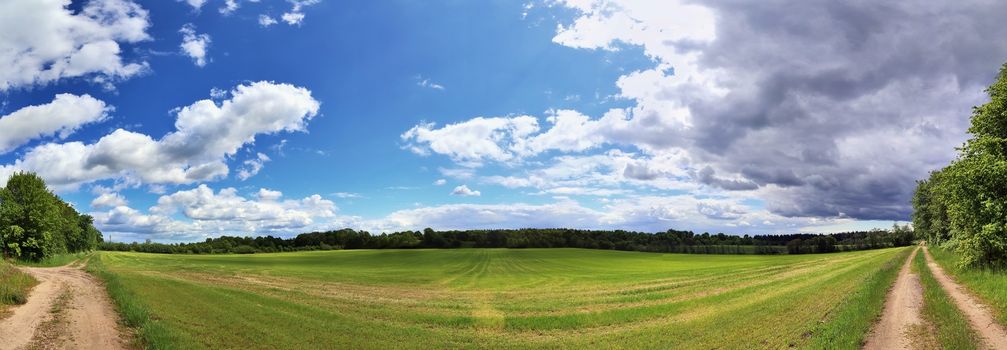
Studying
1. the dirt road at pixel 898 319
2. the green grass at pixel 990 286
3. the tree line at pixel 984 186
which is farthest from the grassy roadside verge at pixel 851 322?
the tree line at pixel 984 186

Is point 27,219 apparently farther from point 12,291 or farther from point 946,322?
point 946,322

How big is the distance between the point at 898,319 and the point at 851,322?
296 cm

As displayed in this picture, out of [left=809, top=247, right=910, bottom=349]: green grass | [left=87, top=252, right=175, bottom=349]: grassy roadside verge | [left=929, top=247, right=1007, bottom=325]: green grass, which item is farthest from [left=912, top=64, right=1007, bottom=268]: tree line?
[left=87, top=252, right=175, bottom=349]: grassy roadside verge

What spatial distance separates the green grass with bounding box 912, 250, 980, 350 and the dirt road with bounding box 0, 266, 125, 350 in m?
26.8

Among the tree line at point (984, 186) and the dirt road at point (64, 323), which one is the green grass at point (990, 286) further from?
the dirt road at point (64, 323)

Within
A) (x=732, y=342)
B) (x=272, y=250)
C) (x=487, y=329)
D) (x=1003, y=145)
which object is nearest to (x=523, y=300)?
(x=487, y=329)

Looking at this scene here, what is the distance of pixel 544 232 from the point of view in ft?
541

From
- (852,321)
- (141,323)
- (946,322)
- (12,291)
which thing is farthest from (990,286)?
(12,291)

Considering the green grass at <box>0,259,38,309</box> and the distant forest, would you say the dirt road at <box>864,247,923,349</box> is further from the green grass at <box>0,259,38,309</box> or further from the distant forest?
the distant forest

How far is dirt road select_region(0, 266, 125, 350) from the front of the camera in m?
18.5

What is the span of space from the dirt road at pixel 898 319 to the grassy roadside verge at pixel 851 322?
255 millimetres

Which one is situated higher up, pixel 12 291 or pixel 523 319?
pixel 12 291

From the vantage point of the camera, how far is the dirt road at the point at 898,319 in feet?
52.9

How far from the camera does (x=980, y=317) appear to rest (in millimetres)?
20047
